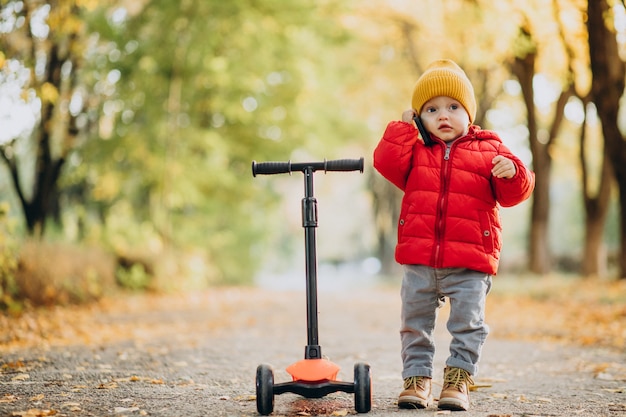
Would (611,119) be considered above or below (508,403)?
above

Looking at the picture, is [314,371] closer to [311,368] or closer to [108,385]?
[311,368]

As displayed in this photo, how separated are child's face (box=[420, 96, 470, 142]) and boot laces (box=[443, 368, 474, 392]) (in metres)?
1.29

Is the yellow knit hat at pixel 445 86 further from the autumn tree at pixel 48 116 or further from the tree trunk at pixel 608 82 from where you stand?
the autumn tree at pixel 48 116

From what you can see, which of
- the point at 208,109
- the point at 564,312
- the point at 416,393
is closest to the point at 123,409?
the point at 416,393

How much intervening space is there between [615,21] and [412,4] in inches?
293

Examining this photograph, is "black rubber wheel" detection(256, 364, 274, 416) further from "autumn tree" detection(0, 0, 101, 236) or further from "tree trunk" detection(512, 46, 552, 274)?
"tree trunk" detection(512, 46, 552, 274)

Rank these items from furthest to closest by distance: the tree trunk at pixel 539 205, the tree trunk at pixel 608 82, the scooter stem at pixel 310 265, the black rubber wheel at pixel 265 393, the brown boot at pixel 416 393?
the tree trunk at pixel 539 205
the tree trunk at pixel 608 82
the brown boot at pixel 416 393
the scooter stem at pixel 310 265
the black rubber wheel at pixel 265 393

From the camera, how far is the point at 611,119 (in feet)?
37.9

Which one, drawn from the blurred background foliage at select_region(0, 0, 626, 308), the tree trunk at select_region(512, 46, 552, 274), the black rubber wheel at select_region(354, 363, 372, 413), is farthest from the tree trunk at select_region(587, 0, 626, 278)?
the black rubber wheel at select_region(354, 363, 372, 413)

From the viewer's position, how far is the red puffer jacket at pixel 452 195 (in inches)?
151

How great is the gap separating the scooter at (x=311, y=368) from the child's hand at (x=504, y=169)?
0.73 m

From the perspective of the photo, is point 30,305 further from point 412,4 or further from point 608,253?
point 608,253

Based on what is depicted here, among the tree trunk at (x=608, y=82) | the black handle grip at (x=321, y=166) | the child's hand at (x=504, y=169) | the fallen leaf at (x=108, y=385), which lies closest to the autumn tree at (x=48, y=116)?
the tree trunk at (x=608, y=82)

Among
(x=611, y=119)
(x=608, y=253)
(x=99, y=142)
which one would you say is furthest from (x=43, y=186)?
(x=608, y=253)
